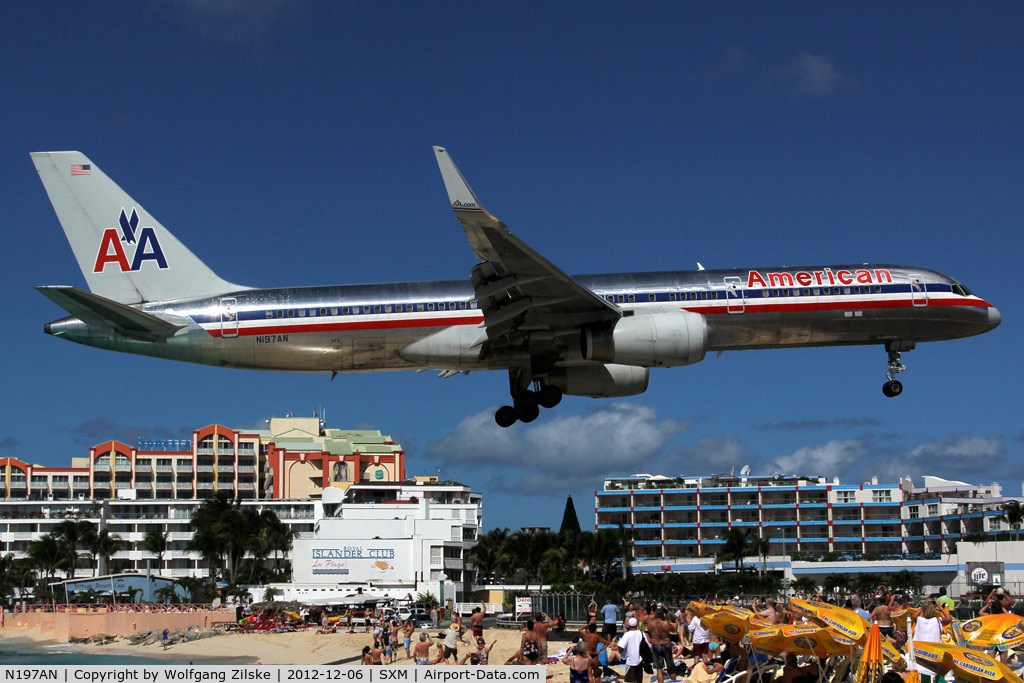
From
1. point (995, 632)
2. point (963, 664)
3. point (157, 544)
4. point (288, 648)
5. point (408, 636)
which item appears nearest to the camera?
point (963, 664)

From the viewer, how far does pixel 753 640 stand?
59.0 feet

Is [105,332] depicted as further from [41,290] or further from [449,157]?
[449,157]

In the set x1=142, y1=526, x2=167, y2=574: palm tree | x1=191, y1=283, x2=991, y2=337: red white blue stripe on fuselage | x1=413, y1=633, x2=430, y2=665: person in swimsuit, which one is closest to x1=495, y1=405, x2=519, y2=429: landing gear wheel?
x1=191, y1=283, x2=991, y2=337: red white blue stripe on fuselage

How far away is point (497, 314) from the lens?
102 feet

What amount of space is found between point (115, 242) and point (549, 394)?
14909 millimetres

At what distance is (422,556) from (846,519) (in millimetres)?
55824

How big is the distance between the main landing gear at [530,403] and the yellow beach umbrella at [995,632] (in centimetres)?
1703

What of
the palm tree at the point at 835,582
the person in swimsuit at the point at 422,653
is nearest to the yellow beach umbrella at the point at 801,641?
the person in swimsuit at the point at 422,653

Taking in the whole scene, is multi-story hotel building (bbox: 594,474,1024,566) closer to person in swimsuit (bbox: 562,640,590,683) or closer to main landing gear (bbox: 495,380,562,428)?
main landing gear (bbox: 495,380,562,428)

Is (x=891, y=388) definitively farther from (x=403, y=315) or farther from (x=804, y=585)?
(x=804, y=585)

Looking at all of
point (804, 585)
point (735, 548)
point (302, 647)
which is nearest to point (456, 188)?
point (302, 647)

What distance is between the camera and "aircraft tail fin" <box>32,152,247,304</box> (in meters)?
34.7

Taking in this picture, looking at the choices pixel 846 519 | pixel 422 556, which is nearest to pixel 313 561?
pixel 422 556

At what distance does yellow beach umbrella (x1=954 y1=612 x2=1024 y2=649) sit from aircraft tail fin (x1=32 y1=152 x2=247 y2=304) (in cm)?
2353
